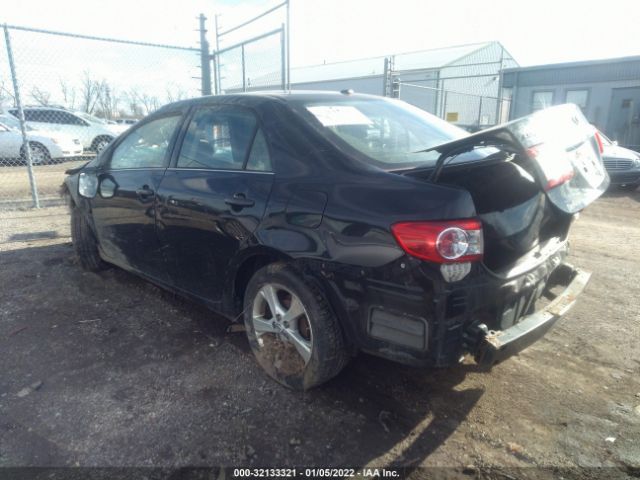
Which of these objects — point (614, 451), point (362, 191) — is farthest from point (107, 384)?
point (614, 451)

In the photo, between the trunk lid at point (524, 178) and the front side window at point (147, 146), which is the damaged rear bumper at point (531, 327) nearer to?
the trunk lid at point (524, 178)

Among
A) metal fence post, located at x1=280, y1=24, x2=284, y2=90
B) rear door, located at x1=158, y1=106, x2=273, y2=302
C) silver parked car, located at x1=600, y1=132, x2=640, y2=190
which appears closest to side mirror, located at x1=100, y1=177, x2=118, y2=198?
rear door, located at x1=158, y1=106, x2=273, y2=302

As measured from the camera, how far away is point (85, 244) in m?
4.41

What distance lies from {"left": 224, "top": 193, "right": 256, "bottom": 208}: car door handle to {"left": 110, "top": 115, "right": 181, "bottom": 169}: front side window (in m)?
0.92

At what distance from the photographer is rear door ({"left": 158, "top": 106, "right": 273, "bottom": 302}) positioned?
262 centimetres

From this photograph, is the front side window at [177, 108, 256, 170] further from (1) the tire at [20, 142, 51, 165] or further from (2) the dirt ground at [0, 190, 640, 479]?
(1) the tire at [20, 142, 51, 165]

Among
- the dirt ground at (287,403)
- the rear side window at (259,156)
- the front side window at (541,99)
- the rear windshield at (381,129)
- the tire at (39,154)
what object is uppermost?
the front side window at (541,99)

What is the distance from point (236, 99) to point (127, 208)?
133cm

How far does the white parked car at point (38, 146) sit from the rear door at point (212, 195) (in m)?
10.8

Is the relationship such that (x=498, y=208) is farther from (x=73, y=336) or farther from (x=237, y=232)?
(x=73, y=336)

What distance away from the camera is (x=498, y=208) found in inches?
83.9

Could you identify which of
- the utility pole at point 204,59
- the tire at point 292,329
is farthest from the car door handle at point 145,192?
the utility pole at point 204,59

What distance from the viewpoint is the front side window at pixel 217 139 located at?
280 cm

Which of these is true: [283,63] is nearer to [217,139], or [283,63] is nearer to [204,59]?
[204,59]
